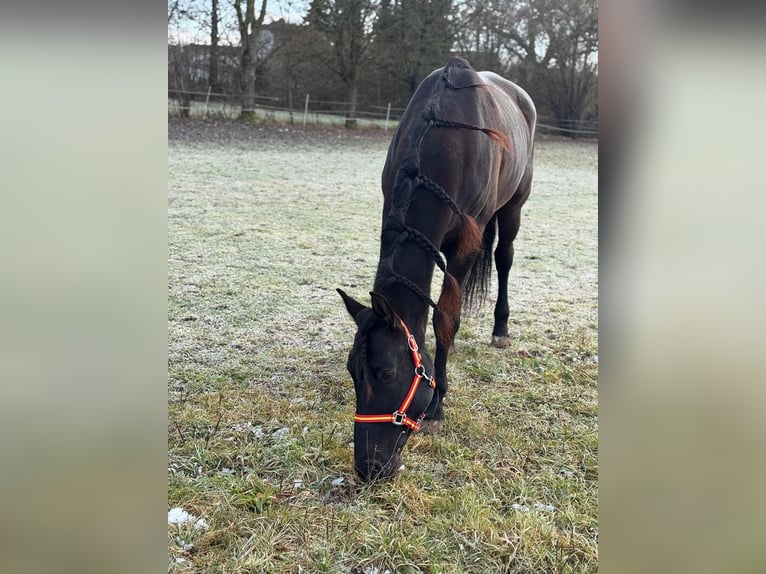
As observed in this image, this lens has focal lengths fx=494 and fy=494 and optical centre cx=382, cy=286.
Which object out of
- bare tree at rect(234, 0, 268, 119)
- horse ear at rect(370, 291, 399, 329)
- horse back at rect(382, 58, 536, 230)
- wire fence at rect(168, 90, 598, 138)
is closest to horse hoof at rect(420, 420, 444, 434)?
horse ear at rect(370, 291, 399, 329)

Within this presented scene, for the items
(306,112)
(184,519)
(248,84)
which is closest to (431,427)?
(184,519)

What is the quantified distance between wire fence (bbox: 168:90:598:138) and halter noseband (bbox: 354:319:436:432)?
44.3 feet

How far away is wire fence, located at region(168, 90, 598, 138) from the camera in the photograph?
1452 cm

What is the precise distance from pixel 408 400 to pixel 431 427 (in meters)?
0.74

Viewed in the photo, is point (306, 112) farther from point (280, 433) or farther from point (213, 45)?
point (280, 433)

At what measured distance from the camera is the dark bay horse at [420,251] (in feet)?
7.74

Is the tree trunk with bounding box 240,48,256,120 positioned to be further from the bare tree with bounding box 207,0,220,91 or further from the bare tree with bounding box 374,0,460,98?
the bare tree with bounding box 374,0,460,98

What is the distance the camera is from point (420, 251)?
2535 millimetres

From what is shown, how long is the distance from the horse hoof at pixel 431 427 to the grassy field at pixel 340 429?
0.19 ft

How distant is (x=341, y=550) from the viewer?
2.05 metres
